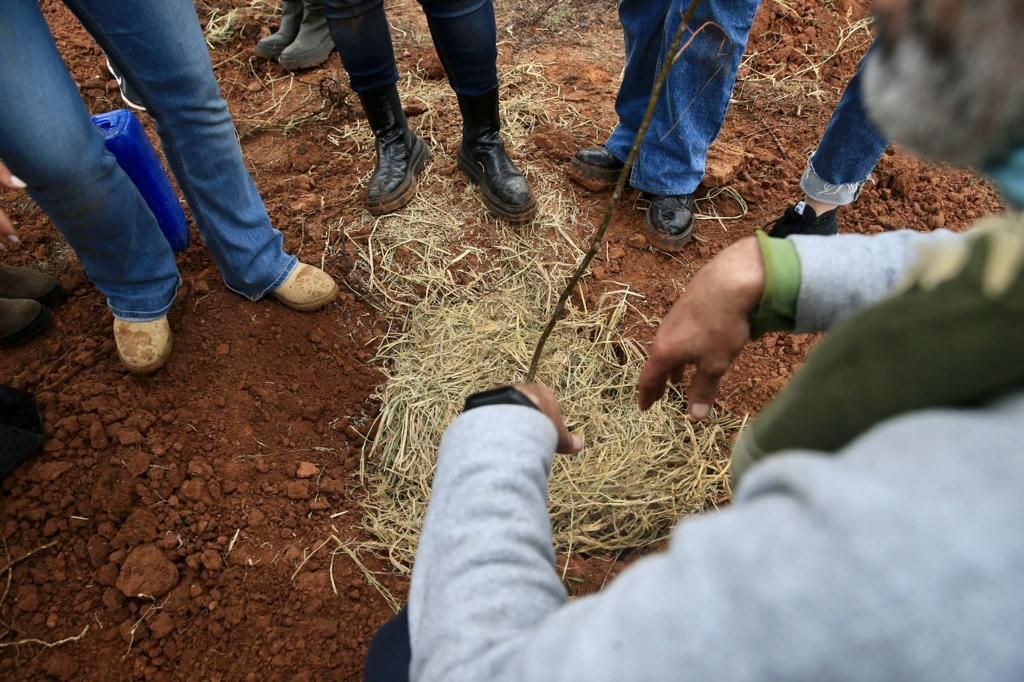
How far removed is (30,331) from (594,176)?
2104 mm

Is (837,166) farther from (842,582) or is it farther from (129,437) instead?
(129,437)

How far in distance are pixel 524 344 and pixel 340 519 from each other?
0.82m

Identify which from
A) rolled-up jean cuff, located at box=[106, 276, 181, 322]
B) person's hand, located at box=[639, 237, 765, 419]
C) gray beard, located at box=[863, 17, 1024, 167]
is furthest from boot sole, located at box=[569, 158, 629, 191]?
gray beard, located at box=[863, 17, 1024, 167]

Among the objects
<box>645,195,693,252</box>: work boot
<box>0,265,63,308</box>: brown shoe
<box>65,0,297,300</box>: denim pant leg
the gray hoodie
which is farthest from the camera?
<box>645,195,693,252</box>: work boot

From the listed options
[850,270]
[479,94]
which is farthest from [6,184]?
[850,270]

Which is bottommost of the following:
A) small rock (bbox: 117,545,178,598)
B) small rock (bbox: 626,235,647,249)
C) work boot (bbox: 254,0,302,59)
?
small rock (bbox: 117,545,178,598)

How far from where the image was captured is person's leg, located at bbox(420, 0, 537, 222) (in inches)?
79.7

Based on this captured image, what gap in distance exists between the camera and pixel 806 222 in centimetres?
227

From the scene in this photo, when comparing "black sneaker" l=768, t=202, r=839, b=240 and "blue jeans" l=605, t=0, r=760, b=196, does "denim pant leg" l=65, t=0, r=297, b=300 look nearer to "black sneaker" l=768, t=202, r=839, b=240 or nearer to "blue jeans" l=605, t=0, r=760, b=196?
"blue jeans" l=605, t=0, r=760, b=196

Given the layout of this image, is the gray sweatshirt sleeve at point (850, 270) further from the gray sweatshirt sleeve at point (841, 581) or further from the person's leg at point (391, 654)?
the person's leg at point (391, 654)

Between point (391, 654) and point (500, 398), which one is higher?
point (500, 398)

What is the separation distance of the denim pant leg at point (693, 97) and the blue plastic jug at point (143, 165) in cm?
173

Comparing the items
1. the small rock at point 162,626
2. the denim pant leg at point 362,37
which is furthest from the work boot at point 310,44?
the small rock at point 162,626

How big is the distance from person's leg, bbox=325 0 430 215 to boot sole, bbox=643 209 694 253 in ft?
3.12
